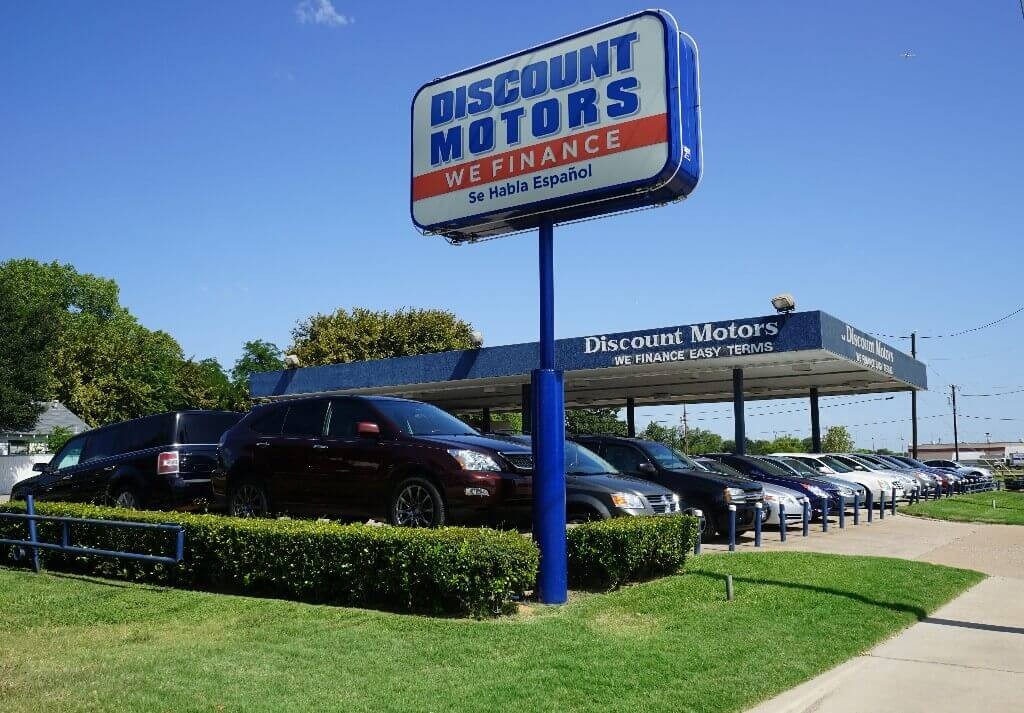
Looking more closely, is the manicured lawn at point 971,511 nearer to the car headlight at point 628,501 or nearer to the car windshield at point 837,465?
the car windshield at point 837,465

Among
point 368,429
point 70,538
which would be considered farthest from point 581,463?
point 70,538

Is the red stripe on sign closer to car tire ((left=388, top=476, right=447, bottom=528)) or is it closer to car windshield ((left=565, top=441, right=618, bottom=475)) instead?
car tire ((left=388, top=476, right=447, bottom=528))

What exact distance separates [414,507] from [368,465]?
81 centimetres

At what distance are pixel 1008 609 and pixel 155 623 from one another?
27.6ft

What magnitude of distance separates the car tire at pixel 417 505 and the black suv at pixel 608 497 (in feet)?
5.65

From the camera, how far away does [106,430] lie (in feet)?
46.0

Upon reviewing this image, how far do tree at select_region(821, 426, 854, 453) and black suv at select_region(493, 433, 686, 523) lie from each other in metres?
85.0

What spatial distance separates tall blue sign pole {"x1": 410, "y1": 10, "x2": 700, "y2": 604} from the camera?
913 centimetres

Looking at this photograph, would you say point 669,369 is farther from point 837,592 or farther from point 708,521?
point 837,592

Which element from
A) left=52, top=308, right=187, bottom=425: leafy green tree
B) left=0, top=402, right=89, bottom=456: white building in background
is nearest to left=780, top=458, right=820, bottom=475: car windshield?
left=0, top=402, right=89, bottom=456: white building in background

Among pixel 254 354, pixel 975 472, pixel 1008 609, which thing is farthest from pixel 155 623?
pixel 254 354

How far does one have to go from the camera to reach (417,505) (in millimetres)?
10039

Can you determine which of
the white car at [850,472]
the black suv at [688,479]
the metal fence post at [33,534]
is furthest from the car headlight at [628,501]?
the white car at [850,472]

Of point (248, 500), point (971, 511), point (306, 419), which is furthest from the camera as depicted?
point (971, 511)
